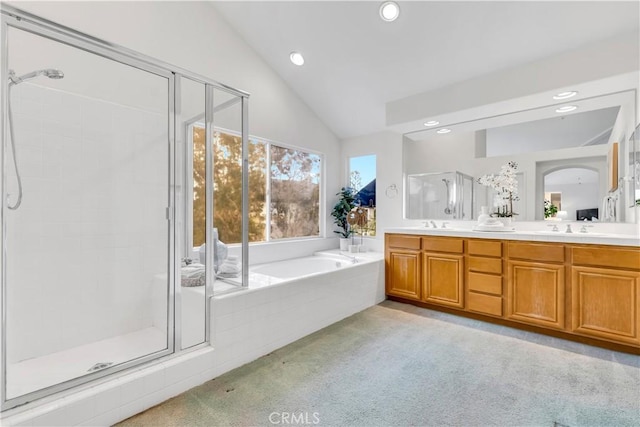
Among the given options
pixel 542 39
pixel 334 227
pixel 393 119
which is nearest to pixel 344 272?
pixel 334 227

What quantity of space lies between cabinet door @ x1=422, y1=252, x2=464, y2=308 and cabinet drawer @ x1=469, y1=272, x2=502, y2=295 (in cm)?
11

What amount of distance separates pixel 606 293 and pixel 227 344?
3020 millimetres

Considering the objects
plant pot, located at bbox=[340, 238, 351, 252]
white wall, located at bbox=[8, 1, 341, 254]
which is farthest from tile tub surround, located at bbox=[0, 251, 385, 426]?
white wall, located at bbox=[8, 1, 341, 254]

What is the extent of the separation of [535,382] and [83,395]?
2675 millimetres

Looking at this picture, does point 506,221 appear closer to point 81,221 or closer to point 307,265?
point 307,265

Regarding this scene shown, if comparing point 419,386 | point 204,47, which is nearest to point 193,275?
point 419,386

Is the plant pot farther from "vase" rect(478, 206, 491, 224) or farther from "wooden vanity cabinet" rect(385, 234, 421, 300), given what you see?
"vase" rect(478, 206, 491, 224)

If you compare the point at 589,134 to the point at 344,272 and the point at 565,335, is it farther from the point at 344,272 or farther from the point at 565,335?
the point at 344,272

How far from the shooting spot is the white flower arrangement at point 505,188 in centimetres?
340

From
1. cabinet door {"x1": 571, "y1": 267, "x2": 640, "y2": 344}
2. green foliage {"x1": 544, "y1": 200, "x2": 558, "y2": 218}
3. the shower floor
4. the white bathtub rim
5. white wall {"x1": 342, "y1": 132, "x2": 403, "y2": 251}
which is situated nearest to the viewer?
the shower floor

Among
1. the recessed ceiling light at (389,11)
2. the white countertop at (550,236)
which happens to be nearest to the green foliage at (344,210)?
the white countertop at (550,236)

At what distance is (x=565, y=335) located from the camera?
2791mm

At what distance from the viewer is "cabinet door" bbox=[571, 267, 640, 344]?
245 centimetres

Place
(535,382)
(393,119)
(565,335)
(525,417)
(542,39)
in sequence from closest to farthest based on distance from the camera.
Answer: (525,417) → (535,382) → (542,39) → (565,335) → (393,119)
